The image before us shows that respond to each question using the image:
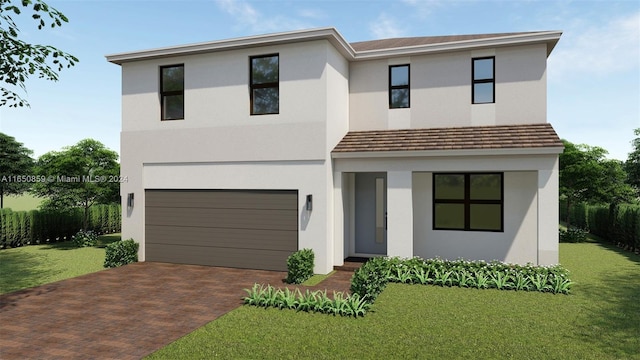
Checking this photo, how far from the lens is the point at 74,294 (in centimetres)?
995

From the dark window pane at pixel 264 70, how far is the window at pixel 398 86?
3.98 metres

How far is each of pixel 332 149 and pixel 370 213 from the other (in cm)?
287

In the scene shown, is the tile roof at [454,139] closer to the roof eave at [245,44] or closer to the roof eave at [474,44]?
the roof eave at [474,44]

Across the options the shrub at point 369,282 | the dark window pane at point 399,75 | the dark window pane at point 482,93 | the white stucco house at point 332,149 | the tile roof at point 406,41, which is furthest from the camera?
the tile roof at point 406,41

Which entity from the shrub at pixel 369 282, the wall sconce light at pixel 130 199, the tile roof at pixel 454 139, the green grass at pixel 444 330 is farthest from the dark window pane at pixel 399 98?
the wall sconce light at pixel 130 199

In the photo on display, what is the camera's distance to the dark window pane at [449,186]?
13297mm

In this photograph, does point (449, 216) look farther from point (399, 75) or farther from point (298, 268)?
point (298, 268)

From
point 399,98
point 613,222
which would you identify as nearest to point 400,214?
point 399,98

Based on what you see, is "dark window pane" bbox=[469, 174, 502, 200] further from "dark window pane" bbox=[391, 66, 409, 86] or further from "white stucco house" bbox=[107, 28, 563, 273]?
"dark window pane" bbox=[391, 66, 409, 86]

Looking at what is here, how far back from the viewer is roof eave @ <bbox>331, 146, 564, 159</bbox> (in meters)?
11.1

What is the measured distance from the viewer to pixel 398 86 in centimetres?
1386

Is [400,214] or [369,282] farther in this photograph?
[400,214]

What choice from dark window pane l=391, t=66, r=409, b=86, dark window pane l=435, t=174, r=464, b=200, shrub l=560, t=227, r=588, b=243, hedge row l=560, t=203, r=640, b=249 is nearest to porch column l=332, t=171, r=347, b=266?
dark window pane l=435, t=174, r=464, b=200

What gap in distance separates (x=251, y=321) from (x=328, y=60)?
7776 mm
